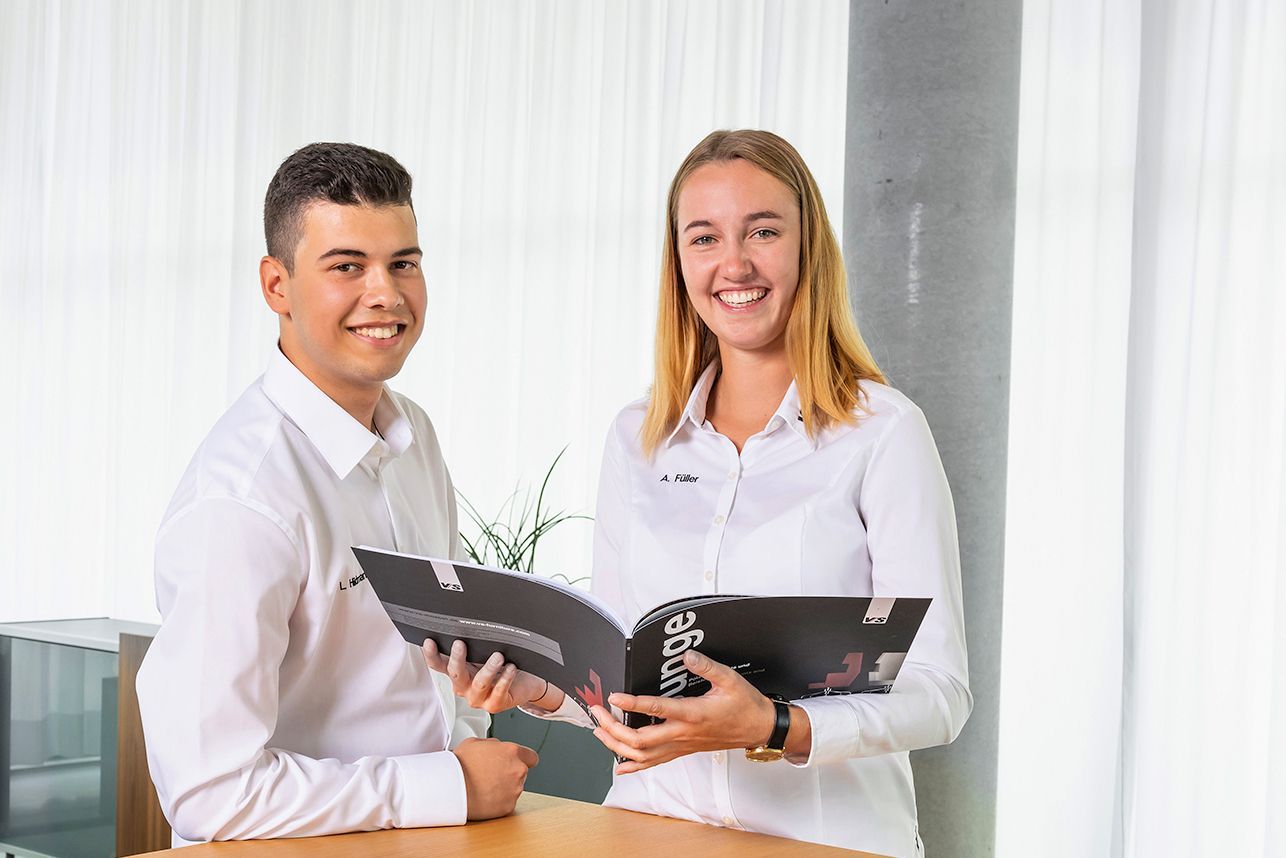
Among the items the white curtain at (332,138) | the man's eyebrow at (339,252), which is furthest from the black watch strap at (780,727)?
the white curtain at (332,138)

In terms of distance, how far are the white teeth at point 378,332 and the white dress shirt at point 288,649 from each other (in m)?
0.10

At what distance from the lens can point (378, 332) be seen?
1.81 metres

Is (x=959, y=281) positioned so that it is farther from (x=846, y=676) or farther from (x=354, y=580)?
(x=354, y=580)

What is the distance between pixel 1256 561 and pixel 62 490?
577cm

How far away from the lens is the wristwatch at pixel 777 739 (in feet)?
5.43

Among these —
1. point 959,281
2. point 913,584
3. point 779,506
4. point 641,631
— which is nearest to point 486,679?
point 641,631

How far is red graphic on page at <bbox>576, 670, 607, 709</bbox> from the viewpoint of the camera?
5.14ft

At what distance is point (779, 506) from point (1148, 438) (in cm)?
227

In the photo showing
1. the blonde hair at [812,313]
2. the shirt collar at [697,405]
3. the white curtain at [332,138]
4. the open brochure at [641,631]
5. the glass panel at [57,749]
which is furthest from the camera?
the white curtain at [332,138]

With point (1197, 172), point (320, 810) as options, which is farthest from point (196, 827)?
point (1197, 172)

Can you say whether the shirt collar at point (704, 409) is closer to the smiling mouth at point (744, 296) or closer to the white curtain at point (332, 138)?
the smiling mouth at point (744, 296)

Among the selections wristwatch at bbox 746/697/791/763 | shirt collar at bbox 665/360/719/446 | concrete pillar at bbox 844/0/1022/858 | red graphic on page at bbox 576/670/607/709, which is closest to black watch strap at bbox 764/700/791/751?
wristwatch at bbox 746/697/791/763

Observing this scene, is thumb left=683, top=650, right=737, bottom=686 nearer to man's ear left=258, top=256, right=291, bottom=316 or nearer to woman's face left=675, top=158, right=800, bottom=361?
woman's face left=675, top=158, right=800, bottom=361

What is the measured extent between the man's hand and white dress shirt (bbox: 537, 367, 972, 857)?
101mm
